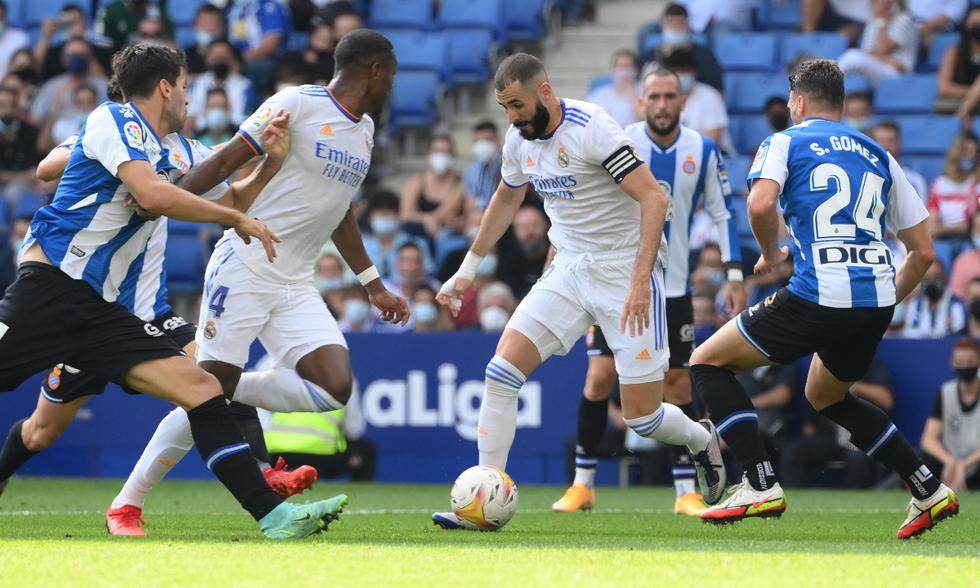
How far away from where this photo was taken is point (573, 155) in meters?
7.88

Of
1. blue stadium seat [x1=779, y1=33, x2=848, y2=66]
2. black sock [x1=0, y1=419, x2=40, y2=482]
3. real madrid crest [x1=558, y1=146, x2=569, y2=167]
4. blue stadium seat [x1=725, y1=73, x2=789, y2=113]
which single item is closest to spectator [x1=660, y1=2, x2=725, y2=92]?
blue stadium seat [x1=725, y1=73, x2=789, y2=113]

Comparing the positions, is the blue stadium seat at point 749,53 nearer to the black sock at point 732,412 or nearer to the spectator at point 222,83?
the spectator at point 222,83

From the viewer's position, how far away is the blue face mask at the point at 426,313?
14.1 m

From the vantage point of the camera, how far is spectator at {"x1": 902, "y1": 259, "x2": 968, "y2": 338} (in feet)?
43.6

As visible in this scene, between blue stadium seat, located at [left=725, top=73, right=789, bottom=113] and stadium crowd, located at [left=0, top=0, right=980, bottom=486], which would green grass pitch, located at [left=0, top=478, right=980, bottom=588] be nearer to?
stadium crowd, located at [left=0, top=0, right=980, bottom=486]

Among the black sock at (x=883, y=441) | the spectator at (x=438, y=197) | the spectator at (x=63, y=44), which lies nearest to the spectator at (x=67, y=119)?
the spectator at (x=63, y=44)

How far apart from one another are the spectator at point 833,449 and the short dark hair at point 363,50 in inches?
244

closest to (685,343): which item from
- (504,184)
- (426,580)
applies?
(504,184)

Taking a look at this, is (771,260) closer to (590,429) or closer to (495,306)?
(590,429)

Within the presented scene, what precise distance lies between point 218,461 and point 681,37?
9836 mm

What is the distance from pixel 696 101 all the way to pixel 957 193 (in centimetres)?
255

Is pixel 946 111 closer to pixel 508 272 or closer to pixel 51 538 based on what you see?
pixel 508 272

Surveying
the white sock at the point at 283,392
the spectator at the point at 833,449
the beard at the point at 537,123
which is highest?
the beard at the point at 537,123

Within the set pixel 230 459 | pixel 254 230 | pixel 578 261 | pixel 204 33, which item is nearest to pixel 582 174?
pixel 578 261
